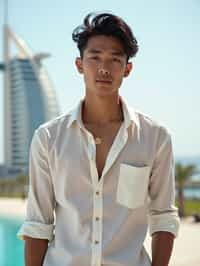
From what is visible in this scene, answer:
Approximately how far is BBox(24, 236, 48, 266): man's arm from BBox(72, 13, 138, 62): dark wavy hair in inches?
19.6

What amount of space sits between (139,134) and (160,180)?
0.13m

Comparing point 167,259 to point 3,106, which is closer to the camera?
point 167,259

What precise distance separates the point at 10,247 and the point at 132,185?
36.8 ft

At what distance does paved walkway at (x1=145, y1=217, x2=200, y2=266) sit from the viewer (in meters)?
8.55

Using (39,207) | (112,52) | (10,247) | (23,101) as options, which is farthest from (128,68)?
(23,101)

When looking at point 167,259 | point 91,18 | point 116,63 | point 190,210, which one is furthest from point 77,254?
point 190,210

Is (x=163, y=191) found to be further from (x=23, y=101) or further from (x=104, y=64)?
(x=23, y=101)

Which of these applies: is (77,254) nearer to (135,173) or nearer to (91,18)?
(135,173)

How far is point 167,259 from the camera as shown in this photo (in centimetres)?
130

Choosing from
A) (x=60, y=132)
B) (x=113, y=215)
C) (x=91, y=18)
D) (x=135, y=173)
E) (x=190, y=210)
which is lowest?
(x=190, y=210)

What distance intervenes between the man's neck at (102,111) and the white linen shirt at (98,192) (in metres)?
0.03

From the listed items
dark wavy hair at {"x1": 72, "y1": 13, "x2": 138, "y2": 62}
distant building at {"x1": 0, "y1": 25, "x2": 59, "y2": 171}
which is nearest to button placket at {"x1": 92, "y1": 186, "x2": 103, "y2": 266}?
dark wavy hair at {"x1": 72, "y1": 13, "x2": 138, "y2": 62}

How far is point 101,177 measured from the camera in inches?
49.5

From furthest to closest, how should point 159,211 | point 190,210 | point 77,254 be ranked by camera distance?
1. point 190,210
2. point 159,211
3. point 77,254
